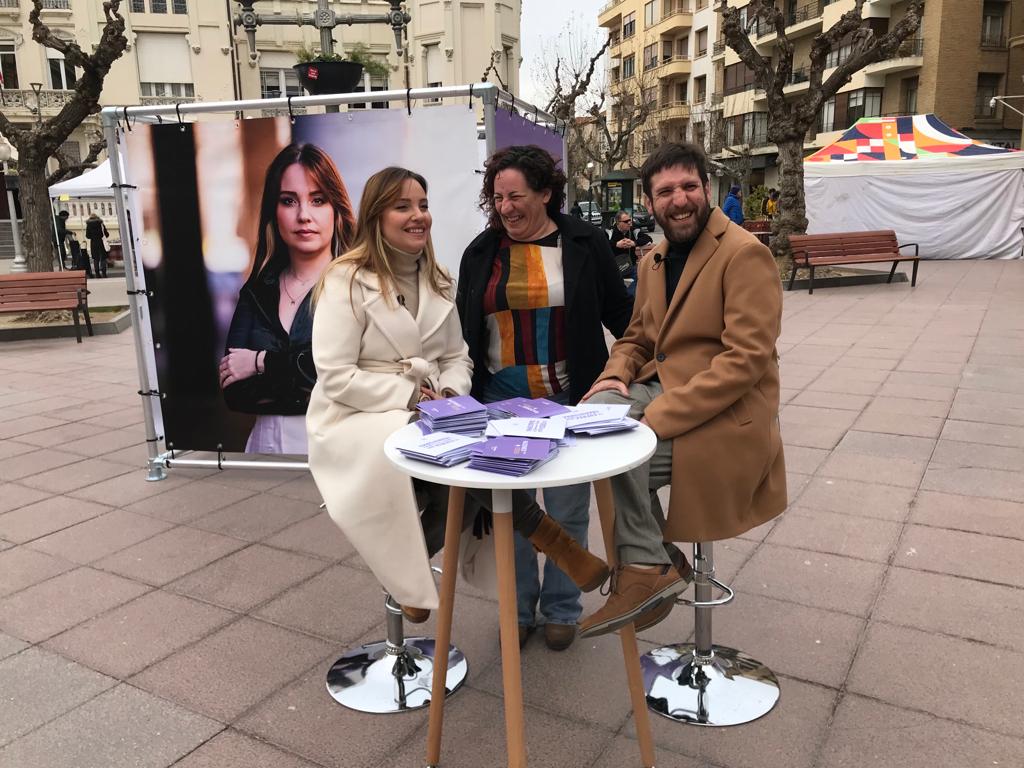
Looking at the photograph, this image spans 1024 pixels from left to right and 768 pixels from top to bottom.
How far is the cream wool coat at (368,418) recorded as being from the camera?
2422 millimetres

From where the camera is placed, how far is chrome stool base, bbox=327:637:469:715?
2648 millimetres

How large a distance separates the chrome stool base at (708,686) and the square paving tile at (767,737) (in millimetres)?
34

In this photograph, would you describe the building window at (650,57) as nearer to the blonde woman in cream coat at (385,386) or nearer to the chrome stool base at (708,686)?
the blonde woman in cream coat at (385,386)

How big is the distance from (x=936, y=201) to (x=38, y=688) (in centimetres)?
1966

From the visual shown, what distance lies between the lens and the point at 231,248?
181 inches

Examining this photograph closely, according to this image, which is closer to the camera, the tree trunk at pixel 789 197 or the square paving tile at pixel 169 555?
the square paving tile at pixel 169 555

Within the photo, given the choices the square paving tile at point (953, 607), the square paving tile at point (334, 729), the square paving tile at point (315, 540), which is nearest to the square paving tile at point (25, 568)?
the square paving tile at point (315, 540)

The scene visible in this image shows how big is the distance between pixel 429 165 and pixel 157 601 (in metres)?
2.51

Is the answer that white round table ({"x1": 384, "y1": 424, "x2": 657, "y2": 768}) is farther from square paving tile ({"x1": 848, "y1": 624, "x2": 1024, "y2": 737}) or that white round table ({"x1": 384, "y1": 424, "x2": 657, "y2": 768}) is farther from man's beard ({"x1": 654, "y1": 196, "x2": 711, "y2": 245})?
square paving tile ({"x1": 848, "y1": 624, "x2": 1024, "y2": 737})

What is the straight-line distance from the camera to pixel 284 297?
15.1 feet

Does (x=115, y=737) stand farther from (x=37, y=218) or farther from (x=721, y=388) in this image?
(x=37, y=218)

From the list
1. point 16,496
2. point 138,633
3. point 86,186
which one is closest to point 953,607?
point 138,633

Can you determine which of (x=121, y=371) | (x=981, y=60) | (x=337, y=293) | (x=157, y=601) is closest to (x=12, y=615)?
(x=157, y=601)

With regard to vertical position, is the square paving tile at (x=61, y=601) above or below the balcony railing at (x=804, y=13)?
below
